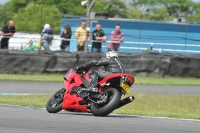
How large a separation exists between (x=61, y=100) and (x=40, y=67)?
11585 mm

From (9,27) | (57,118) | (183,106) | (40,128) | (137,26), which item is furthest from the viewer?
(137,26)

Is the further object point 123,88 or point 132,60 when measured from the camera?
point 132,60

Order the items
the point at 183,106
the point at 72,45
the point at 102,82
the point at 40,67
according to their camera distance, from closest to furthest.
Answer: the point at 102,82 → the point at 183,106 → the point at 40,67 → the point at 72,45

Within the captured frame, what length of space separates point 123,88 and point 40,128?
271 cm

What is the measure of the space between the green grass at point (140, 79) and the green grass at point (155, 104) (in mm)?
4832

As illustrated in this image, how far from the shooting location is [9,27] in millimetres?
25812

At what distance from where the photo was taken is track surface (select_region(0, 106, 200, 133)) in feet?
29.5

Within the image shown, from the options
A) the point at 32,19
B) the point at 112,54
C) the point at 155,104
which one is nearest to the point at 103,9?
the point at 32,19

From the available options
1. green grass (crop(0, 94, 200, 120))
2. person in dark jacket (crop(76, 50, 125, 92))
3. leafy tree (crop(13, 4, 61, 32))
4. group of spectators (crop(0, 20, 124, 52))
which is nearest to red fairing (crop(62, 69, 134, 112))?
person in dark jacket (crop(76, 50, 125, 92))

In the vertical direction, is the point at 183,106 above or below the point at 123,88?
below

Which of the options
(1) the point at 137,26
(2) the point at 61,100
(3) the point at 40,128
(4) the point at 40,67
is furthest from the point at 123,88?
(1) the point at 137,26

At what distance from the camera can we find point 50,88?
1914cm

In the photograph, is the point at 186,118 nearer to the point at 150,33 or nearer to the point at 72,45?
the point at 72,45

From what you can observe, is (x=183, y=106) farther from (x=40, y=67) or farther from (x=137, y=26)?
(x=137, y=26)
